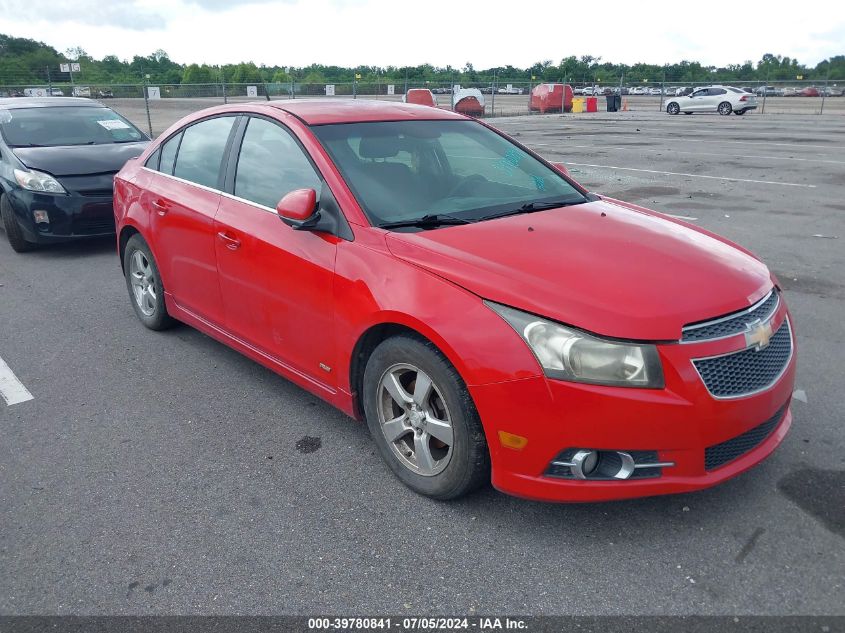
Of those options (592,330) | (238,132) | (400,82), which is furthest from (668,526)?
(400,82)

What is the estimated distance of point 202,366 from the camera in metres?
4.82

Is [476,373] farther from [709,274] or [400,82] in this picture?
[400,82]

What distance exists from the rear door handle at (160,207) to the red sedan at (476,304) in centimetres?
14

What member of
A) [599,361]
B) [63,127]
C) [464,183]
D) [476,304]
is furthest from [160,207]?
[63,127]

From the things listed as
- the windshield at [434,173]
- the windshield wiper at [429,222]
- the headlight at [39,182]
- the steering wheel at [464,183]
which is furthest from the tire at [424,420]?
the headlight at [39,182]

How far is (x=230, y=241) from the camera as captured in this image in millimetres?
4051

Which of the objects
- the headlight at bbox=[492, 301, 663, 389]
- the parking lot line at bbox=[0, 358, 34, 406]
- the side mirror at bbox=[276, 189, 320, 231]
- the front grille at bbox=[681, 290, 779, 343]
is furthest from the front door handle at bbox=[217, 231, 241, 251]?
the front grille at bbox=[681, 290, 779, 343]

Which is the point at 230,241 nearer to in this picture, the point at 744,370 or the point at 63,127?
the point at 744,370

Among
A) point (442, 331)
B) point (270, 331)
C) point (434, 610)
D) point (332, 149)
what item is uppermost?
point (332, 149)

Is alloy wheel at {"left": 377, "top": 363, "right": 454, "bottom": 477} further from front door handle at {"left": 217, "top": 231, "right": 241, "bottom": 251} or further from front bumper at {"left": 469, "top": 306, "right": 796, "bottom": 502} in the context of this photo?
front door handle at {"left": 217, "top": 231, "right": 241, "bottom": 251}

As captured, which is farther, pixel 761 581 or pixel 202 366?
pixel 202 366

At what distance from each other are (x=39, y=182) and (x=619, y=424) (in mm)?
7163

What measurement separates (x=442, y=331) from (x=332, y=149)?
1374mm

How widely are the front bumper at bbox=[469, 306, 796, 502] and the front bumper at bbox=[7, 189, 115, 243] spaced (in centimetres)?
634
